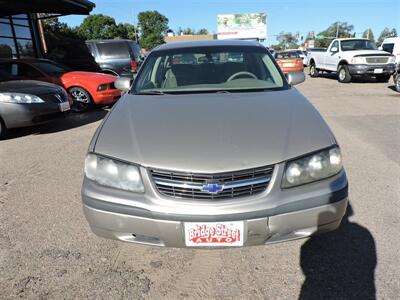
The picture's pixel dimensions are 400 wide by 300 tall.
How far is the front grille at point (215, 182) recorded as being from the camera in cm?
201

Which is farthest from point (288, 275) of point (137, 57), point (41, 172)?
point (137, 57)

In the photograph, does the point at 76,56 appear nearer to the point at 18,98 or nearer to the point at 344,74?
the point at 18,98

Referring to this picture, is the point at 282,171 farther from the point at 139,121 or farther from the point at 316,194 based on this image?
the point at 139,121

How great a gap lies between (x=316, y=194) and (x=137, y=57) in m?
11.4

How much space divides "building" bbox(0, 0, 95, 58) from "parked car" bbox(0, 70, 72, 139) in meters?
Result: 7.37

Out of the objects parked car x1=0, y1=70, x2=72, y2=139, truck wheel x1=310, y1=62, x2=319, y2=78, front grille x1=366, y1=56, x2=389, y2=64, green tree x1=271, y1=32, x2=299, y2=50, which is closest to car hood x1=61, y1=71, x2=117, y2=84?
parked car x1=0, y1=70, x2=72, y2=139

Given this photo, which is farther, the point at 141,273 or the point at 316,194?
the point at 141,273

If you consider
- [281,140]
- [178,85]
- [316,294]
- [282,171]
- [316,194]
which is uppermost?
[178,85]

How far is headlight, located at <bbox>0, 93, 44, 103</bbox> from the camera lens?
237 inches

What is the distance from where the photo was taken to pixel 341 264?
2.47m

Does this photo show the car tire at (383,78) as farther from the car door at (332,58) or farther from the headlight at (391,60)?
the car door at (332,58)

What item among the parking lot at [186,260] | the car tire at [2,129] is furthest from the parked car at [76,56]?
the parking lot at [186,260]

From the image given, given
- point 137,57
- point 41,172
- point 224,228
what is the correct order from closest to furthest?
1. point 224,228
2. point 41,172
3. point 137,57

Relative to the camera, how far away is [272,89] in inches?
126
